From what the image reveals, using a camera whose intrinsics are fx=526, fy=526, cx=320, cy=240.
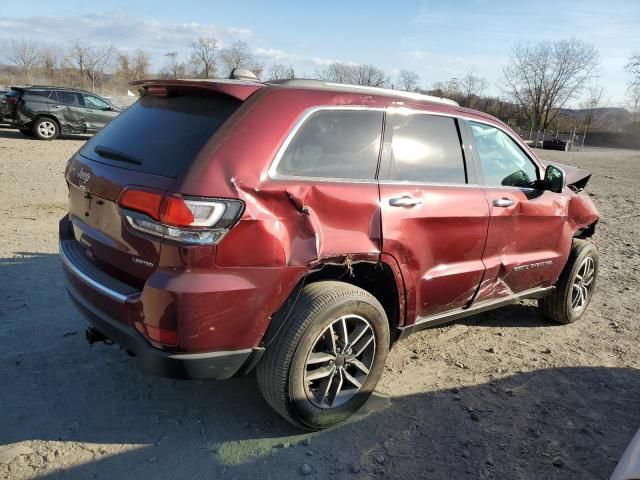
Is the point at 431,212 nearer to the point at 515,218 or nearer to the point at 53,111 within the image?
the point at 515,218

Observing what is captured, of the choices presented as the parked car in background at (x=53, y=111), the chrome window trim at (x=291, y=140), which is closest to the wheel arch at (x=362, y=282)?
the chrome window trim at (x=291, y=140)

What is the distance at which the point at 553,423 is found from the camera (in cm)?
323

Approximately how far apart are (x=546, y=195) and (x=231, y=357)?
294 centimetres

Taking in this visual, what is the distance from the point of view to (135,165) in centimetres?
271

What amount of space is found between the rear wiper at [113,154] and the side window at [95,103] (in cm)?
1586

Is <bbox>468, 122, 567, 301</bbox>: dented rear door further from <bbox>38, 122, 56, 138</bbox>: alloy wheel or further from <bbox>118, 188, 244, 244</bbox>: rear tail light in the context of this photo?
<bbox>38, 122, 56, 138</bbox>: alloy wheel

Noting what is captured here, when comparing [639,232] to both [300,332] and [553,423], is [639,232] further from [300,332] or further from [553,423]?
[300,332]

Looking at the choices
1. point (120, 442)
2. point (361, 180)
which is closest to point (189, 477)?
point (120, 442)

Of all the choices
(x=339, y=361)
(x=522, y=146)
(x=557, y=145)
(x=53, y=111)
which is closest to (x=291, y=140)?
(x=339, y=361)

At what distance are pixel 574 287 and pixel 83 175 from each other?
13.5ft

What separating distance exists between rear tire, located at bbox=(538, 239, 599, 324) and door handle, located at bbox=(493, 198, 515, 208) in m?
1.19

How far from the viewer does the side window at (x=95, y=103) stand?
17.1 metres

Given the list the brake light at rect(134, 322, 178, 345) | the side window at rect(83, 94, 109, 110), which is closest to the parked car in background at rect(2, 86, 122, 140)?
the side window at rect(83, 94, 109, 110)

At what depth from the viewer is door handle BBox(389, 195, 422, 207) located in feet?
10.0
